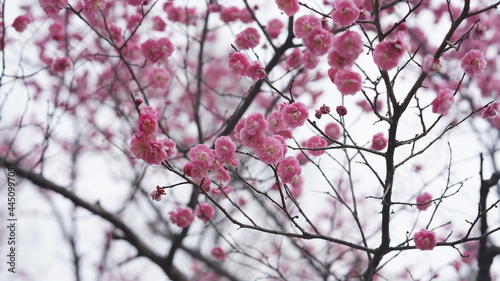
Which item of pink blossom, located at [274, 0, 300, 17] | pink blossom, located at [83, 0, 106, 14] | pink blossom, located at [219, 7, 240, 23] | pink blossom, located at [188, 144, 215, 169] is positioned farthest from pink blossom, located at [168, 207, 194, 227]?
pink blossom, located at [219, 7, 240, 23]

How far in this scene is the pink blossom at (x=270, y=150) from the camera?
99.5 inches

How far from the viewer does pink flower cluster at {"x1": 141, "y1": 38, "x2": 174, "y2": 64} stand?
390 centimetres

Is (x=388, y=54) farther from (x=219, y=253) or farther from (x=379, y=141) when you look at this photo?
(x=219, y=253)

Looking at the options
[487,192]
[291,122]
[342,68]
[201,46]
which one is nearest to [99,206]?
[201,46]

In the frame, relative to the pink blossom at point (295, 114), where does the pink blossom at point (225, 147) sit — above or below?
below

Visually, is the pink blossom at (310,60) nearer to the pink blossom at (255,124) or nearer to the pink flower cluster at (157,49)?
the pink blossom at (255,124)

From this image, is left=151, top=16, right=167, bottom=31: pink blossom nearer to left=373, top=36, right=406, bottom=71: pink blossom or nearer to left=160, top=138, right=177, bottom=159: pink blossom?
left=160, top=138, right=177, bottom=159: pink blossom

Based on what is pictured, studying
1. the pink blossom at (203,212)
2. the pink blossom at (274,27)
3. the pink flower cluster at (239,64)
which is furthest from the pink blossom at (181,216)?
the pink blossom at (274,27)

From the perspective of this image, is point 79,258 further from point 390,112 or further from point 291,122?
point 390,112

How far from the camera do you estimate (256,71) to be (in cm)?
261

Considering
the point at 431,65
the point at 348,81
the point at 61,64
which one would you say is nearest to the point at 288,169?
the point at 348,81

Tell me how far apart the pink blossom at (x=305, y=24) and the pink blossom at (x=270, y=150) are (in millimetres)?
638

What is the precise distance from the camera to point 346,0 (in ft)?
7.49

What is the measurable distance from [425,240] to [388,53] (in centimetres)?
128
